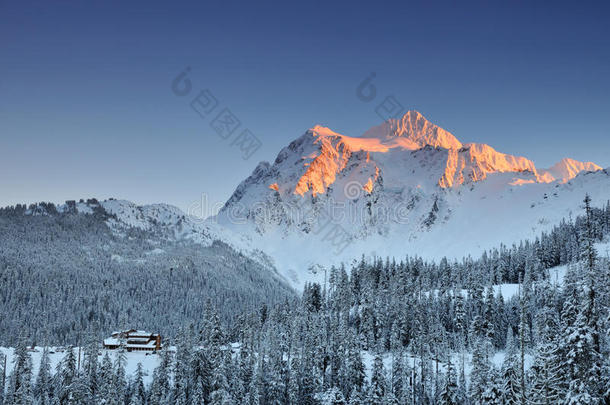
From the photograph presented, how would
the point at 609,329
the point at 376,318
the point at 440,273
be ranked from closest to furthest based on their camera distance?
the point at 609,329
the point at 376,318
the point at 440,273

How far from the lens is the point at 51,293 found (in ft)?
636

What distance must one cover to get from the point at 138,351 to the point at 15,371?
125ft

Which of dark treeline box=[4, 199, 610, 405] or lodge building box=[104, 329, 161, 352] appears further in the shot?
lodge building box=[104, 329, 161, 352]

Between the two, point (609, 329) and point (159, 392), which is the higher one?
point (609, 329)

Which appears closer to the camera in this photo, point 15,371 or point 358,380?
point 358,380

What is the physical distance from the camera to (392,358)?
293 feet

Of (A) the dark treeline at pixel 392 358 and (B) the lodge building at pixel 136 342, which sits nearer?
(A) the dark treeline at pixel 392 358

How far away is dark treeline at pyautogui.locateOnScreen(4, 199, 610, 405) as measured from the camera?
34.6 meters

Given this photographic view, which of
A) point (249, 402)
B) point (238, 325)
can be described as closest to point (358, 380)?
point (249, 402)

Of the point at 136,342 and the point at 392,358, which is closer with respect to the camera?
the point at 392,358

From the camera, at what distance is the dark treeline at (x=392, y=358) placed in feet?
113

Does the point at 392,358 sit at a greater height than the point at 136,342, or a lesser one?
greater

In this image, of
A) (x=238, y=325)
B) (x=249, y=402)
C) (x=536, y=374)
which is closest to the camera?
(x=536, y=374)

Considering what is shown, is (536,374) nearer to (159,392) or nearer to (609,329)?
(609,329)
